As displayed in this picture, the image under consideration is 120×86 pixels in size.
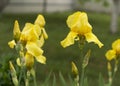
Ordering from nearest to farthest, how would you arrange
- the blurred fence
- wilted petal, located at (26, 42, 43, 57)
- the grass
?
wilted petal, located at (26, 42, 43, 57) → the grass → the blurred fence

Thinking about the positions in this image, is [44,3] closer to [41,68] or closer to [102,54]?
[102,54]

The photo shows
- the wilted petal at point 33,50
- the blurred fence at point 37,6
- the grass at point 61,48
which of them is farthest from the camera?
the blurred fence at point 37,6

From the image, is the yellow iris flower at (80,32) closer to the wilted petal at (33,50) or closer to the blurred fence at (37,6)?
the wilted petal at (33,50)

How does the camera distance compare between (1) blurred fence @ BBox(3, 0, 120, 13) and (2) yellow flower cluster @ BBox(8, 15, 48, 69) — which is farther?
(1) blurred fence @ BBox(3, 0, 120, 13)

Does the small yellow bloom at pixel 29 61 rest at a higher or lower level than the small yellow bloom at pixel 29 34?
lower

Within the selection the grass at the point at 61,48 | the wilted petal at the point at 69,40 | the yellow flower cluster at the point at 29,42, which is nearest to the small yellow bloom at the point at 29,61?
the yellow flower cluster at the point at 29,42

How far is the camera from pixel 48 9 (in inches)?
829

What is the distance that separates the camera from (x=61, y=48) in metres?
12.4

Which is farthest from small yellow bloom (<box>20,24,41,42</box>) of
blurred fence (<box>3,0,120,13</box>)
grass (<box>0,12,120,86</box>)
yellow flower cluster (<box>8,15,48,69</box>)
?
blurred fence (<box>3,0,120,13</box>)

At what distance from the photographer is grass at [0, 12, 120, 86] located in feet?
33.4

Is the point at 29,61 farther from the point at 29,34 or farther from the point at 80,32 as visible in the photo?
the point at 80,32

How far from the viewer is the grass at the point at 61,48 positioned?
1018 cm

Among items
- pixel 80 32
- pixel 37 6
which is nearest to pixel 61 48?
pixel 37 6

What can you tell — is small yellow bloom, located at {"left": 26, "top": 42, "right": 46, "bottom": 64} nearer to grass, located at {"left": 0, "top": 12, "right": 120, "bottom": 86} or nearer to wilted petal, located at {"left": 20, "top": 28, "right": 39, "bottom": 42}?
wilted petal, located at {"left": 20, "top": 28, "right": 39, "bottom": 42}
